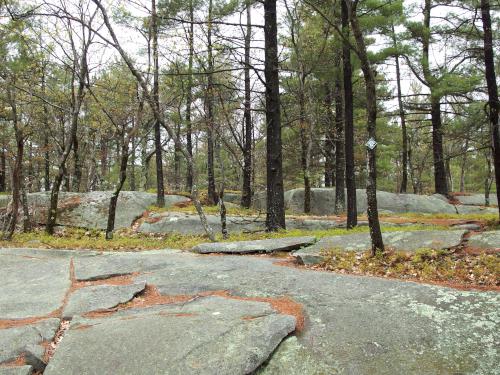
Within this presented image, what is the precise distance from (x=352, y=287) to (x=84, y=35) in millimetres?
13213

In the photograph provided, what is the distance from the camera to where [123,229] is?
54.6 ft

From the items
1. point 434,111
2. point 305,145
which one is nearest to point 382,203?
point 305,145

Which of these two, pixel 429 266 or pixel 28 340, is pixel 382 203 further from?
pixel 28 340

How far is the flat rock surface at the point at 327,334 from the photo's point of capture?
3900 mm

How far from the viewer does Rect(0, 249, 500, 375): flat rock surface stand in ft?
12.8

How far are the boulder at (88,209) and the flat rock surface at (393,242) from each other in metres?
10.7

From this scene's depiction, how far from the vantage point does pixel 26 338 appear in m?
4.61

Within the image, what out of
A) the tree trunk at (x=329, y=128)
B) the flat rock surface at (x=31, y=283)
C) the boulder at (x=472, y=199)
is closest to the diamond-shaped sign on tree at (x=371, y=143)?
the flat rock surface at (x=31, y=283)

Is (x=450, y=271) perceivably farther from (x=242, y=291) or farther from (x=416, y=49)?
(x=416, y=49)

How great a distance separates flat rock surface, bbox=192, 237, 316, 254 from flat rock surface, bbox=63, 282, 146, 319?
2800 mm

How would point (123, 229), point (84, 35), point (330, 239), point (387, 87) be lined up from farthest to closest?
point (387, 87), point (123, 229), point (84, 35), point (330, 239)

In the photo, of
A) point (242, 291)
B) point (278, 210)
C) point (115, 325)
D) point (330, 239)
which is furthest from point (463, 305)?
point (278, 210)

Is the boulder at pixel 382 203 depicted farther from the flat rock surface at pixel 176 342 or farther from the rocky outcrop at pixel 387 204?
the flat rock surface at pixel 176 342

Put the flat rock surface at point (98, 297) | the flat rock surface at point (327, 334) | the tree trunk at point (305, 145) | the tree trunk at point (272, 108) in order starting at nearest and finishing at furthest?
the flat rock surface at point (327, 334), the flat rock surface at point (98, 297), the tree trunk at point (272, 108), the tree trunk at point (305, 145)
